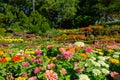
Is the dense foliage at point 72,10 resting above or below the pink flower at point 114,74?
below

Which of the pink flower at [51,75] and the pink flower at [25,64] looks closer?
the pink flower at [51,75]

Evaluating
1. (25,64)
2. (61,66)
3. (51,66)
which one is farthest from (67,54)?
(25,64)

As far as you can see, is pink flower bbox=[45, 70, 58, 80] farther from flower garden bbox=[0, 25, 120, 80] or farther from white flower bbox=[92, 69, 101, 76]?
white flower bbox=[92, 69, 101, 76]

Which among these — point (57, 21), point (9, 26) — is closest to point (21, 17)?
point (9, 26)

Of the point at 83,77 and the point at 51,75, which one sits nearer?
the point at 51,75

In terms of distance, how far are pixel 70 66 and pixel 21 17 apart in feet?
79.6

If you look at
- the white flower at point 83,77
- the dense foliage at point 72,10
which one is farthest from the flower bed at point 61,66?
the dense foliage at point 72,10

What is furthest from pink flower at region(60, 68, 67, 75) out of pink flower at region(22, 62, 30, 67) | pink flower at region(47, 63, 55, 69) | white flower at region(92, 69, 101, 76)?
pink flower at region(22, 62, 30, 67)

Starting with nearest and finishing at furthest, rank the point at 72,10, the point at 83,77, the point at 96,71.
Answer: the point at 83,77 < the point at 96,71 < the point at 72,10

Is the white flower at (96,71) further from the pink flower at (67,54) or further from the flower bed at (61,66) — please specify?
the pink flower at (67,54)

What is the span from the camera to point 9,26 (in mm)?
28109

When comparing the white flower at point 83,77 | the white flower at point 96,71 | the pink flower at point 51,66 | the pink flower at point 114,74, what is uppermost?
the pink flower at point 51,66

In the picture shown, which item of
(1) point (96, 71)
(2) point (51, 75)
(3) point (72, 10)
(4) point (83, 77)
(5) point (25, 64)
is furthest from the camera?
(3) point (72, 10)

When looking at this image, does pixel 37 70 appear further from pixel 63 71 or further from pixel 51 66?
pixel 63 71
